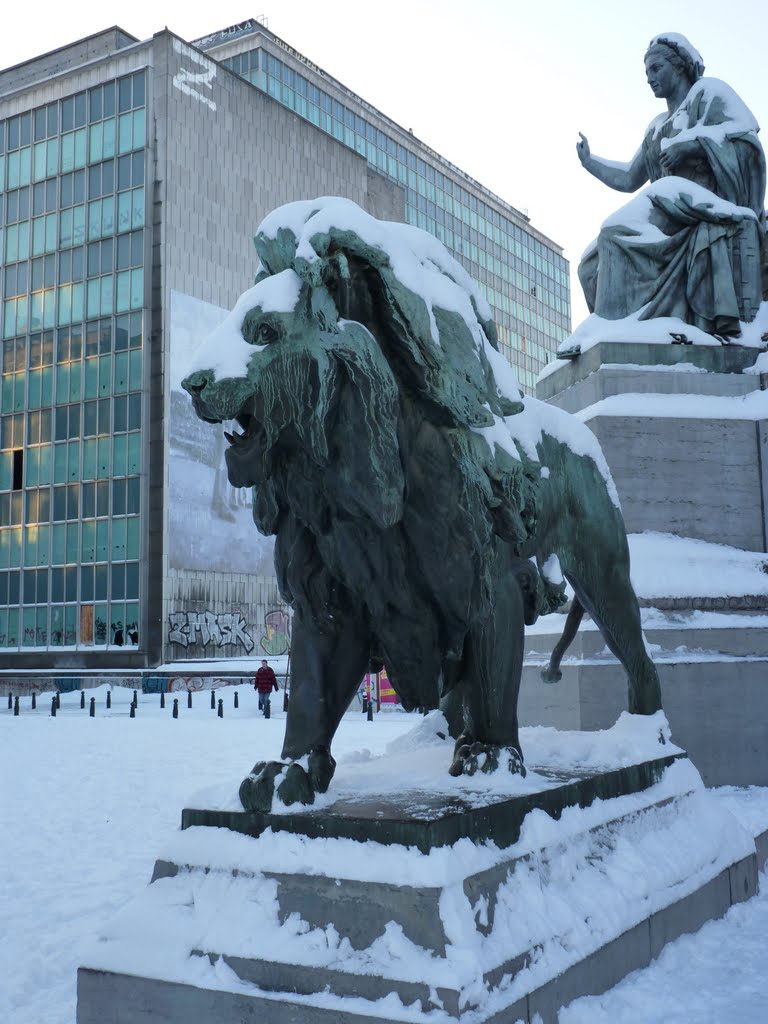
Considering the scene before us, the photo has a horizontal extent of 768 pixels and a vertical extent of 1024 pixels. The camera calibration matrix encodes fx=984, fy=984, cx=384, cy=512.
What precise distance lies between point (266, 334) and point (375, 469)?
18.5 inches

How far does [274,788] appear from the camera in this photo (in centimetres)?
296

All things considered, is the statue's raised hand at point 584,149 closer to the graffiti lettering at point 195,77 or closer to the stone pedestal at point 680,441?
the stone pedestal at point 680,441

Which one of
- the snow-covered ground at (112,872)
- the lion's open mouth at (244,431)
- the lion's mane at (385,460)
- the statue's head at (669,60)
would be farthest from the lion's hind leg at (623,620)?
the statue's head at (669,60)

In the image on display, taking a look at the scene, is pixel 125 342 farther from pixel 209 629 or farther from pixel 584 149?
pixel 584 149

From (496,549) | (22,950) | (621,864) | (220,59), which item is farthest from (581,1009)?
(220,59)

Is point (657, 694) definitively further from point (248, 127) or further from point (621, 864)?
point (248, 127)

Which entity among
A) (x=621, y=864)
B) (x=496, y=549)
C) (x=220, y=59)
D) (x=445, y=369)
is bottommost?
(x=621, y=864)

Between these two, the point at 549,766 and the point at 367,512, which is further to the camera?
the point at 549,766

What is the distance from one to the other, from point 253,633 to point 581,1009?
3945 centimetres

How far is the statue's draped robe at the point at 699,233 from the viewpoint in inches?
326

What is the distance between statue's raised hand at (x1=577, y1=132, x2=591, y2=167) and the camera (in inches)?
378

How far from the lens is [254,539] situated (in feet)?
138

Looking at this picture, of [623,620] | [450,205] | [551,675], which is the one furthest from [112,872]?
[450,205]

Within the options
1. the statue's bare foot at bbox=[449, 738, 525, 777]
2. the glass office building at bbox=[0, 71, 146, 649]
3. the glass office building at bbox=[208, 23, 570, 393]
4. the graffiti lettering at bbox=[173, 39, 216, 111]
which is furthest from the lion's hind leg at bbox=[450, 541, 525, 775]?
the glass office building at bbox=[208, 23, 570, 393]
